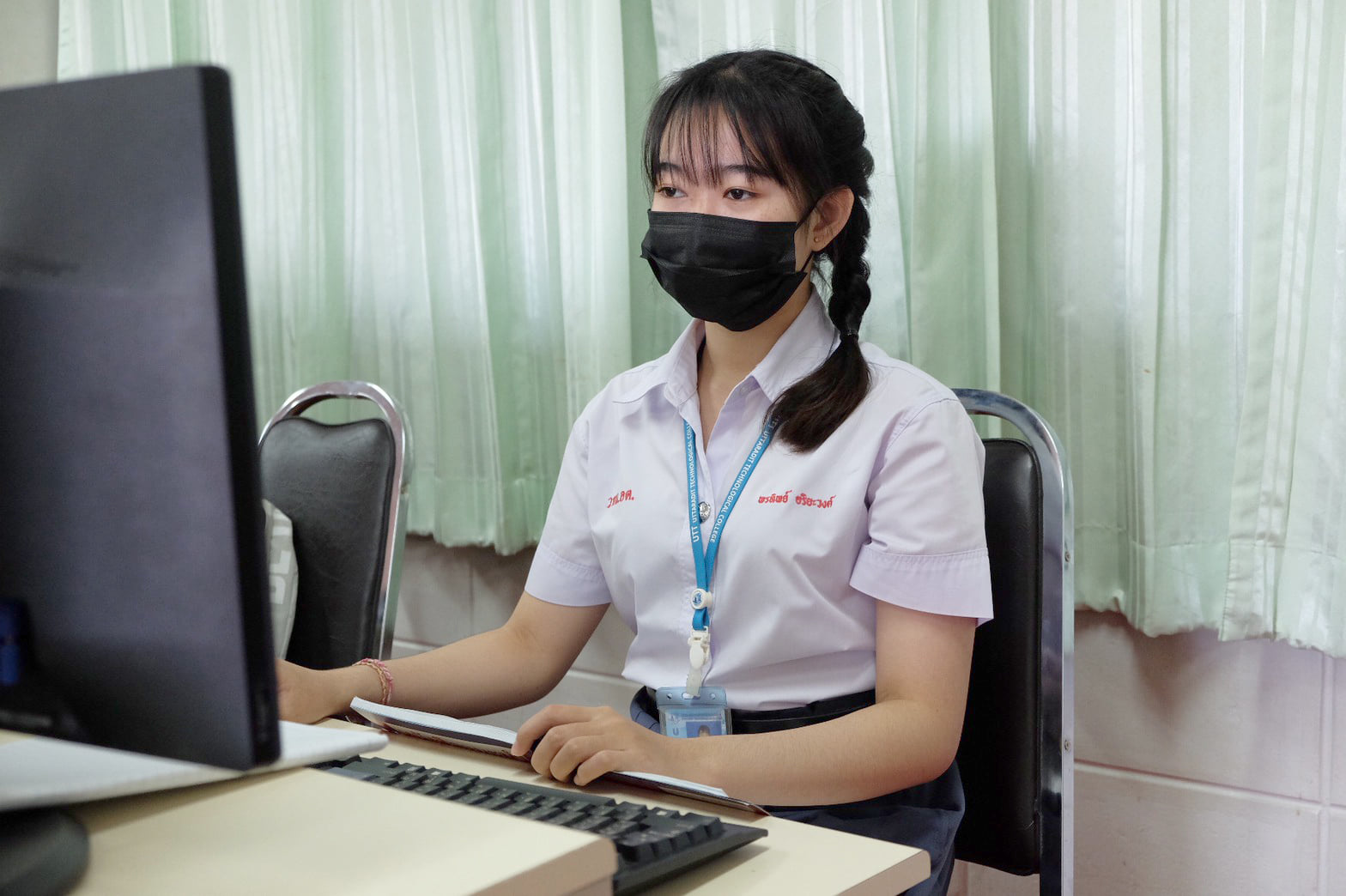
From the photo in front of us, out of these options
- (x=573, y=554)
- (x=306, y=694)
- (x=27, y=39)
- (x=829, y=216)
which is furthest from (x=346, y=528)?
(x=27, y=39)

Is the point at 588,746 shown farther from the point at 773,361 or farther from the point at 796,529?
the point at 773,361

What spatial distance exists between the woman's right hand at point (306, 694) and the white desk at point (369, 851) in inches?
15.7

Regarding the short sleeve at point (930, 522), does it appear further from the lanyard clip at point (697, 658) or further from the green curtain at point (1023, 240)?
the green curtain at point (1023, 240)

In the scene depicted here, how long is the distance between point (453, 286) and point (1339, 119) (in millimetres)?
1477

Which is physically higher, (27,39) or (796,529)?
(27,39)

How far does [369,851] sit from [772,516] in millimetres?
732

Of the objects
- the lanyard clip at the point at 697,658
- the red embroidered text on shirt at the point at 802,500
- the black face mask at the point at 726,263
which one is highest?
the black face mask at the point at 726,263

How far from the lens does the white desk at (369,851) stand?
0.52 meters

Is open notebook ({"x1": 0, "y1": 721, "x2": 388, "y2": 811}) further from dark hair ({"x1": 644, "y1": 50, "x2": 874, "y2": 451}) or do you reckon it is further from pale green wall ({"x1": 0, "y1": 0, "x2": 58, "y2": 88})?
pale green wall ({"x1": 0, "y1": 0, "x2": 58, "y2": 88})

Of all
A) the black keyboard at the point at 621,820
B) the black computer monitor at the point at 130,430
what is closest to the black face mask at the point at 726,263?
the black keyboard at the point at 621,820

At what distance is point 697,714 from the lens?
1.22 meters

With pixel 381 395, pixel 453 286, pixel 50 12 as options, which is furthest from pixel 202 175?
pixel 50 12

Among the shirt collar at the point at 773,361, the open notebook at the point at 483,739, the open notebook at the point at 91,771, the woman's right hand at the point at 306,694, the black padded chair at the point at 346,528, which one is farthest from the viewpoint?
the black padded chair at the point at 346,528

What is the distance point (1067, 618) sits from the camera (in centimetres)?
115
